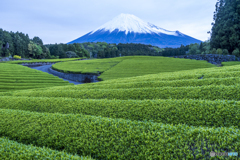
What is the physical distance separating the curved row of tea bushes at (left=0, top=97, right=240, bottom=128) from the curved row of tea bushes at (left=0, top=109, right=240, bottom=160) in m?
0.93

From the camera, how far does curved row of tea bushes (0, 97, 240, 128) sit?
4270mm

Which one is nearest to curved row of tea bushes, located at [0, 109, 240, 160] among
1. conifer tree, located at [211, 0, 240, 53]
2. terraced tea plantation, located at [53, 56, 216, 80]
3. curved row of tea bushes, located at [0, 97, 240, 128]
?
curved row of tea bushes, located at [0, 97, 240, 128]

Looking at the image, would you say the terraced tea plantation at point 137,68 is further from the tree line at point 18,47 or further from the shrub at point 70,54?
the shrub at point 70,54

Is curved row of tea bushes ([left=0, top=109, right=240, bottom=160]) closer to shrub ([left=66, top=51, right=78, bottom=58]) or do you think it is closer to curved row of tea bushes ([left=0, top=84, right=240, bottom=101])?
curved row of tea bushes ([left=0, top=84, right=240, bottom=101])

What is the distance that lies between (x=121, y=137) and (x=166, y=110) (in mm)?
2092

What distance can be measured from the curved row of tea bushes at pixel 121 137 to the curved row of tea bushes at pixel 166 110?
93 cm

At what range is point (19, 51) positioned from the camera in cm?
7350

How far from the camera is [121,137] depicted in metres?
3.67

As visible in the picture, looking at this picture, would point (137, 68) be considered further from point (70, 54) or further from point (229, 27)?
point (70, 54)

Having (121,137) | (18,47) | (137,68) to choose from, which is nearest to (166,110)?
(121,137)

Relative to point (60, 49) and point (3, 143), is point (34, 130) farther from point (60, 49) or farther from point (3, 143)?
point (60, 49)

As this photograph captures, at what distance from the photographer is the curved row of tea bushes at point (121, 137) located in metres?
3.04

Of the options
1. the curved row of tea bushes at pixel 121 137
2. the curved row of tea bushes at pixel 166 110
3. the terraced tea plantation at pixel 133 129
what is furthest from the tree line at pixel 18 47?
the curved row of tea bushes at pixel 121 137

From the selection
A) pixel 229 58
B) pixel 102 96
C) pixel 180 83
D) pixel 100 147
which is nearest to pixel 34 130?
pixel 100 147
